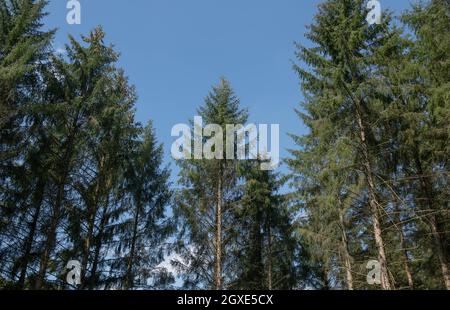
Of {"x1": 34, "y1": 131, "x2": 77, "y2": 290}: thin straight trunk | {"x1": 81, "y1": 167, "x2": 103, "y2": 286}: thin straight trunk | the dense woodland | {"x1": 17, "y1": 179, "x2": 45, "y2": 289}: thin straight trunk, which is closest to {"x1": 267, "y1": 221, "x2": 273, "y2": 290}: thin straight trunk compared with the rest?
the dense woodland

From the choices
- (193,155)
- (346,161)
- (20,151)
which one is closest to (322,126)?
(346,161)

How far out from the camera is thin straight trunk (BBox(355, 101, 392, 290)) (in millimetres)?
10703

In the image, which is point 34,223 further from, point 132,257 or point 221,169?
point 221,169

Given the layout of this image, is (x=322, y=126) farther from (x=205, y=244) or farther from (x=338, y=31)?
(x=205, y=244)

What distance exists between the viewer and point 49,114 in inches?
558

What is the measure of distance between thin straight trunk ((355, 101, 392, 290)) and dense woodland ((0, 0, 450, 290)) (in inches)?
1.9

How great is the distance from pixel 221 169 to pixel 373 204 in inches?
287

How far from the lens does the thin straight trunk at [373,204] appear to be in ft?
35.1

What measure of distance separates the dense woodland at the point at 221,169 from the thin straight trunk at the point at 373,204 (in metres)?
0.05

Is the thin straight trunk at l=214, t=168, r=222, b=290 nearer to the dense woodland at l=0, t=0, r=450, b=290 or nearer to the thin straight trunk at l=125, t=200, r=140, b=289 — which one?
the dense woodland at l=0, t=0, r=450, b=290

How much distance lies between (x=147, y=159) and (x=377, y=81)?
11.2 metres

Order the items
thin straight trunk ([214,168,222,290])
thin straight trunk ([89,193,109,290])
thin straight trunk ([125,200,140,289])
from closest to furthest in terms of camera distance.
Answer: thin straight trunk ([214,168,222,290]) → thin straight trunk ([89,193,109,290]) → thin straight trunk ([125,200,140,289])

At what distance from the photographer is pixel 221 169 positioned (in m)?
17.5

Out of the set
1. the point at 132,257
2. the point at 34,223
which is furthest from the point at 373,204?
the point at 34,223
